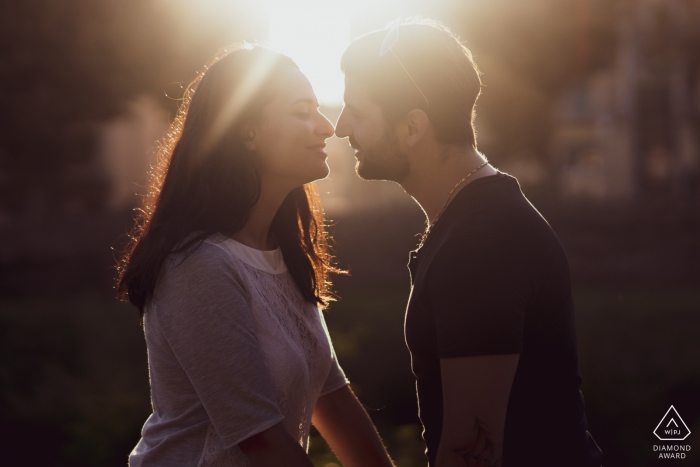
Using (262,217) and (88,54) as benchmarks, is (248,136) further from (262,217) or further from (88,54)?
(88,54)

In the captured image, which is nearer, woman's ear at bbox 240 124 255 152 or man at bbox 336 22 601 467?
man at bbox 336 22 601 467

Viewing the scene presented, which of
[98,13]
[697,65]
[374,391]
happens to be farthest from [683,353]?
[697,65]

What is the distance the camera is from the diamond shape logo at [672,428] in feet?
18.1

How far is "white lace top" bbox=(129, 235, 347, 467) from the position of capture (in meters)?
2.43

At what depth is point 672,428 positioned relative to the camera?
5.75 m

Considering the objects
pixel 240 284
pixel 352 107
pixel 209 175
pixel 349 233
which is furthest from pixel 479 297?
pixel 349 233

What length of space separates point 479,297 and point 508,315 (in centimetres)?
A: 10

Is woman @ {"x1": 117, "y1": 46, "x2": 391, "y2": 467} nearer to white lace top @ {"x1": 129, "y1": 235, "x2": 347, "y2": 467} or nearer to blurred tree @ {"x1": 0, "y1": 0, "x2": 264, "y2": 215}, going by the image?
white lace top @ {"x1": 129, "y1": 235, "x2": 347, "y2": 467}

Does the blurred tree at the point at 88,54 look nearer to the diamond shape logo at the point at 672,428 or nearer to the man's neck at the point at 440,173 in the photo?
the diamond shape logo at the point at 672,428

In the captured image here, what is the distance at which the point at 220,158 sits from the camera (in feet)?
9.46

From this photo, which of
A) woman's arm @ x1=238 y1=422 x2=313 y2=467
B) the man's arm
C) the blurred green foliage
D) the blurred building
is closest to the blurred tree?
the blurred green foliage

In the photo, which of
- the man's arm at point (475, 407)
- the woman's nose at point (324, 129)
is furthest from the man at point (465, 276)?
the woman's nose at point (324, 129)

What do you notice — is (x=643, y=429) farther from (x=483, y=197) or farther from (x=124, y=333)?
(x=124, y=333)

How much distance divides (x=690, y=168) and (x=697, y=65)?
6.27m
